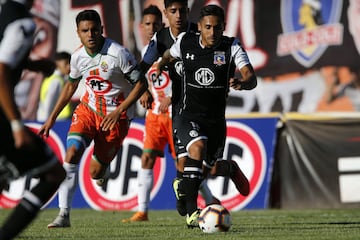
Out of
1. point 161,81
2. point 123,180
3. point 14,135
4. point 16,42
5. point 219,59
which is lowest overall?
point 123,180

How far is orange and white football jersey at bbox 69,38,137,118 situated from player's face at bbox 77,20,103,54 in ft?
0.61

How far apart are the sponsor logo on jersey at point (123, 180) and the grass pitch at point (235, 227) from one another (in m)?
1.54

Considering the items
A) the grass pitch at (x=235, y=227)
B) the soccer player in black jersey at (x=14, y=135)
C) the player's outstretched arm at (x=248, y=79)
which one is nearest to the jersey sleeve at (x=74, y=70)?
the grass pitch at (x=235, y=227)

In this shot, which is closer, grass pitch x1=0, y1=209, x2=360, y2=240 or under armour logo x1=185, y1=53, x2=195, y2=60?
grass pitch x1=0, y1=209, x2=360, y2=240

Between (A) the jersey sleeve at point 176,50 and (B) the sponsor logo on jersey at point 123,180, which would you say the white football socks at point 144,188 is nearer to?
(B) the sponsor logo on jersey at point 123,180

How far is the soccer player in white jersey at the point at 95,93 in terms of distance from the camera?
1087 centimetres

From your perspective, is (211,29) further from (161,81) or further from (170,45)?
(161,81)

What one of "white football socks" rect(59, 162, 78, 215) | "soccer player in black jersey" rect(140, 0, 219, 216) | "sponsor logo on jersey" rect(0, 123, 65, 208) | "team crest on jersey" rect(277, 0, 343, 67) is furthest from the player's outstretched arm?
"team crest on jersey" rect(277, 0, 343, 67)

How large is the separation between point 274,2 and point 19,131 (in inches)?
444

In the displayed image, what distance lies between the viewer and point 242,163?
15078mm

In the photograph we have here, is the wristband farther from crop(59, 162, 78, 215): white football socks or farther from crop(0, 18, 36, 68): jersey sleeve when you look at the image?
crop(59, 162, 78, 215): white football socks

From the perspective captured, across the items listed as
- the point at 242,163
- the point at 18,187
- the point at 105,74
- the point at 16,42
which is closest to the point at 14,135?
the point at 16,42

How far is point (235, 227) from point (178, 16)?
2.74m

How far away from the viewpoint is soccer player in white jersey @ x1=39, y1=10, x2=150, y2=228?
10.9 metres
